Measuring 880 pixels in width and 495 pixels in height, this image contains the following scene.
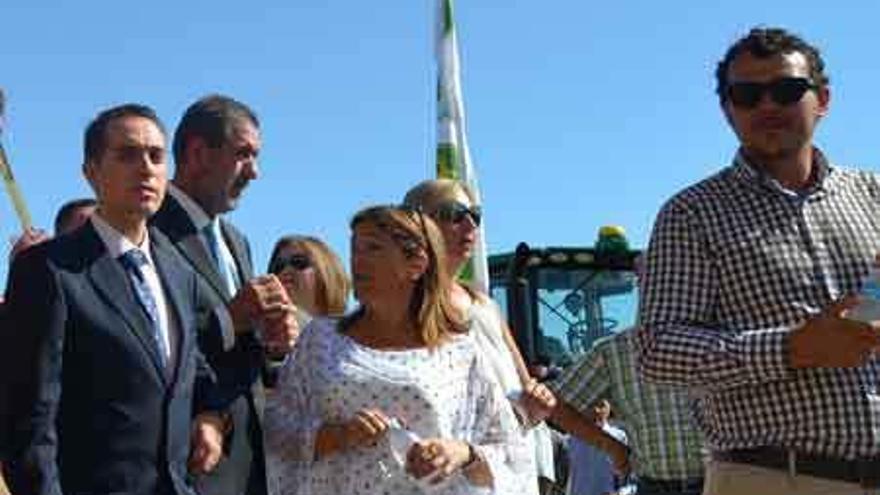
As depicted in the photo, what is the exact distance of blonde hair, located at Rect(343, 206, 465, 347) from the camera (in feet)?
13.7

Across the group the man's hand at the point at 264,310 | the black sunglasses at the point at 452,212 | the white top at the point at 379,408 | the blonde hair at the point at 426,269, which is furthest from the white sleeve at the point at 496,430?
the black sunglasses at the point at 452,212

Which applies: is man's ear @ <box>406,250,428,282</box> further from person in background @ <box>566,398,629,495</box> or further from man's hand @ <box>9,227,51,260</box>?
person in background @ <box>566,398,629,495</box>

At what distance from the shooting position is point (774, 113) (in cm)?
349

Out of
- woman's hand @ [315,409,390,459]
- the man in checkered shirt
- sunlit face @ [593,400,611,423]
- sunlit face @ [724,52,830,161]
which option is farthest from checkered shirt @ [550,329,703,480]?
sunlit face @ [724,52,830,161]

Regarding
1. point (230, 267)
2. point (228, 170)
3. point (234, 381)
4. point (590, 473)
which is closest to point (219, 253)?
point (230, 267)

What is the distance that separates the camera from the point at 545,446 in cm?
643

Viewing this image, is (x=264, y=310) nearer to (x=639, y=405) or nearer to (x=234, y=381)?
(x=234, y=381)

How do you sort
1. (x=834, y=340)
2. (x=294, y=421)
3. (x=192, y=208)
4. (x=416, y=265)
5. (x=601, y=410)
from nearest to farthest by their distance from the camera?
(x=834, y=340) → (x=294, y=421) → (x=416, y=265) → (x=192, y=208) → (x=601, y=410)

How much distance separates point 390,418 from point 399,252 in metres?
0.51

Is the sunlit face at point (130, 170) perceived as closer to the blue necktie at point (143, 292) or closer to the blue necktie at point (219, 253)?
the blue necktie at point (143, 292)

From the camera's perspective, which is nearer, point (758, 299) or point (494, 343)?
point (758, 299)

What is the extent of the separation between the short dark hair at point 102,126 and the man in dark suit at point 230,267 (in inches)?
19.3

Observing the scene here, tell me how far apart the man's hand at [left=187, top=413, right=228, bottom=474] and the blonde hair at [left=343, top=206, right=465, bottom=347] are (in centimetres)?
50

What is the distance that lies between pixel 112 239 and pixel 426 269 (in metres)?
0.93
